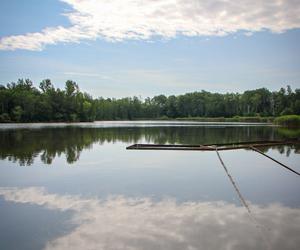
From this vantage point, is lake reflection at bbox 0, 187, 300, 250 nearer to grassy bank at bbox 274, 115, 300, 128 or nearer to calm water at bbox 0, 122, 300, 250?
calm water at bbox 0, 122, 300, 250

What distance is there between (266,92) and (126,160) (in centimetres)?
10907

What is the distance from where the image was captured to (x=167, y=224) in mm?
6523

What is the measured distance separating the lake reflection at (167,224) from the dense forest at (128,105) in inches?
2974

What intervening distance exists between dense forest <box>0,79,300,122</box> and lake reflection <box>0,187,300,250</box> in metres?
75.5

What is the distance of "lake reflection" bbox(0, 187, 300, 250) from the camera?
5.57 metres

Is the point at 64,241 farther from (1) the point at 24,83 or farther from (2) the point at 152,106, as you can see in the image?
(2) the point at 152,106

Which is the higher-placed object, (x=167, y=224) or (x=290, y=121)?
(x=290, y=121)

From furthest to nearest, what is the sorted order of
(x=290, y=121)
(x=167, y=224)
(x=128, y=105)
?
(x=128, y=105) < (x=290, y=121) < (x=167, y=224)

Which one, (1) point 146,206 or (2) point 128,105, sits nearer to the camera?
(1) point 146,206

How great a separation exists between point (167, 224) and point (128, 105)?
12627 centimetres

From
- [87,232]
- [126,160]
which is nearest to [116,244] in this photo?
[87,232]

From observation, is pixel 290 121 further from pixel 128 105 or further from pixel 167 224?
pixel 128 105

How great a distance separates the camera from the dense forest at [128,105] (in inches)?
3231

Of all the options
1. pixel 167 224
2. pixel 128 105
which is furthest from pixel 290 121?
pixel 128 105
